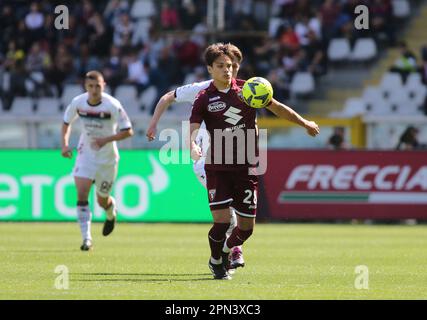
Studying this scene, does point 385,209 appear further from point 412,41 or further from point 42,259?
point 42,259

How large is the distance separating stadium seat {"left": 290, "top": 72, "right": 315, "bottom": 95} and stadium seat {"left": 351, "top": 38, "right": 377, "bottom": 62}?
1.40 meters

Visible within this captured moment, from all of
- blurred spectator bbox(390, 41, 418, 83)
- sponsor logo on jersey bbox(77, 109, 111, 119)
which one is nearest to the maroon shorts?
sponsor logo on jersey bbox(77, 109, 111, 119)

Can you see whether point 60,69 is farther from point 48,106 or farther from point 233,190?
point 233,190

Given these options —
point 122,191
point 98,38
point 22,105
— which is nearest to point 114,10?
point 98,38

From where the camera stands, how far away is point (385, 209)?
2361cm

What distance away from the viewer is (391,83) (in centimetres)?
2827

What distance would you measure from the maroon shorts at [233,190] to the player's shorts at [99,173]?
4992 millimetres

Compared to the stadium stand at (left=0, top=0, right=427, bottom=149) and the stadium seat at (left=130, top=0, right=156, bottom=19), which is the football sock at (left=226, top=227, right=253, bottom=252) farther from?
the stadium seat at (left=130, top=0, right=156, bottom=19)

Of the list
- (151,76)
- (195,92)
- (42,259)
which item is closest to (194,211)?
(151,76)

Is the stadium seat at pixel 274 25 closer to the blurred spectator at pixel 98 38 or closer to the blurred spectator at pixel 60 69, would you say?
the blurred spectator at pixel 98 38

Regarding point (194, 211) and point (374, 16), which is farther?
point (374, 16)

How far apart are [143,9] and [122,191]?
10.4 m
